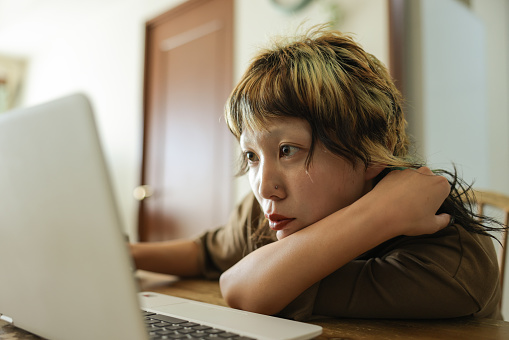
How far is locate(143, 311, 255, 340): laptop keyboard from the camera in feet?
1.48

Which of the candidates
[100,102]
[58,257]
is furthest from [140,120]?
[58,257]

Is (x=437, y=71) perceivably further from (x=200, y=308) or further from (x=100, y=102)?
(x=100, y=102)

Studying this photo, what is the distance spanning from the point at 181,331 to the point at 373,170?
1.28ft

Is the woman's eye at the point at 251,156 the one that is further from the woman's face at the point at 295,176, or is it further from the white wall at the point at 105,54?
the white wall at the point at 105,54

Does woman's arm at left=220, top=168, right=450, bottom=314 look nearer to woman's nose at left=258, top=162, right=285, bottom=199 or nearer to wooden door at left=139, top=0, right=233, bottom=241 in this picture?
woman's nose at left=258, top=162, right=285, bottom=199

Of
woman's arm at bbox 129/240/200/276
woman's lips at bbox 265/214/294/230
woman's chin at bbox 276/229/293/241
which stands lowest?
woman's arm at bbox 129/240/200/276

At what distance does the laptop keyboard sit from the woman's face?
22cm

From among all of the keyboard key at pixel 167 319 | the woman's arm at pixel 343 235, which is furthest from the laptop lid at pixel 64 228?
the woman's arm at pixel 343 235

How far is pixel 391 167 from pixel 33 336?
54cm

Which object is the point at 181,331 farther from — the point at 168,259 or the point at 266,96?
the point at 168,259

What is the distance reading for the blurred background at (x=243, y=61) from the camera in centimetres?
190

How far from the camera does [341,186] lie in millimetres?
680

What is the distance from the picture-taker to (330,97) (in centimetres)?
66

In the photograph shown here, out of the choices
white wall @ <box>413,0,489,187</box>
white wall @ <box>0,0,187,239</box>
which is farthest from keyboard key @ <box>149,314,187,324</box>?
white wall @ <box>0,0,187,239</box>
